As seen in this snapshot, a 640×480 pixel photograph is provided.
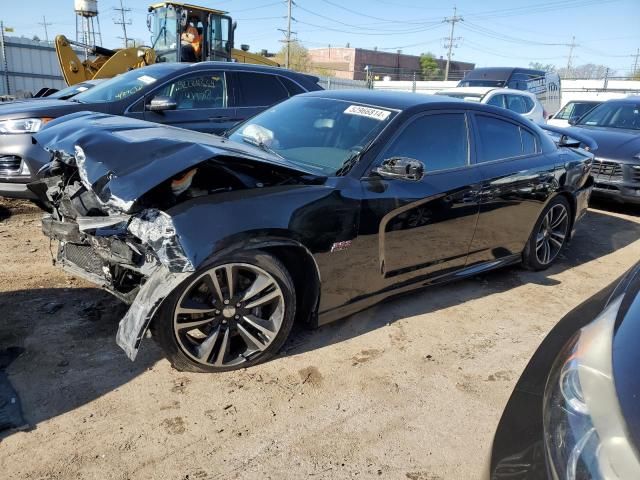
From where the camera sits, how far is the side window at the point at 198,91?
6246 millimetres

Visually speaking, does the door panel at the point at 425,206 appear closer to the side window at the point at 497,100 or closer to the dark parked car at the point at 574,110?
the side window at the point at 497,100

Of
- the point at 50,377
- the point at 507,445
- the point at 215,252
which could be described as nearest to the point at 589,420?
the point at 507,445

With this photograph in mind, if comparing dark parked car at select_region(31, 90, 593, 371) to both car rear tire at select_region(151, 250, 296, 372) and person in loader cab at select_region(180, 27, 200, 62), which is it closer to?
car rear tire at select_region(151, 250, 296, 372)

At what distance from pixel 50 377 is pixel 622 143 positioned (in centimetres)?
825

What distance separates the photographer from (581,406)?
1.42m

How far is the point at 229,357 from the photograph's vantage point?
9.90 ft

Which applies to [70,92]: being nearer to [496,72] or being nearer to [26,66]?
[496,72]

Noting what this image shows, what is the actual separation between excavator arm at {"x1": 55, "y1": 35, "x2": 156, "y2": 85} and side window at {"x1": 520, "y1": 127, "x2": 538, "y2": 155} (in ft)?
30.5

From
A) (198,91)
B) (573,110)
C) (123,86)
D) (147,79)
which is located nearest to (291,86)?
(198,91)

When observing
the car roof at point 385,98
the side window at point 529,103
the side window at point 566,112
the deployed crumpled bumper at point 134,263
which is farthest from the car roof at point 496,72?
the deployed crumpled bumper at point 134,263

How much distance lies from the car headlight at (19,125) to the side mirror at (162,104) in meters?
1.18

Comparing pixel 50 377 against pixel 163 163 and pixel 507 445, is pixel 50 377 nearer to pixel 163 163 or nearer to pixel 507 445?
pixel 163 163

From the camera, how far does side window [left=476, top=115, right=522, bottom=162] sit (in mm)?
4203

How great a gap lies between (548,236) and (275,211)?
10.9 feet
